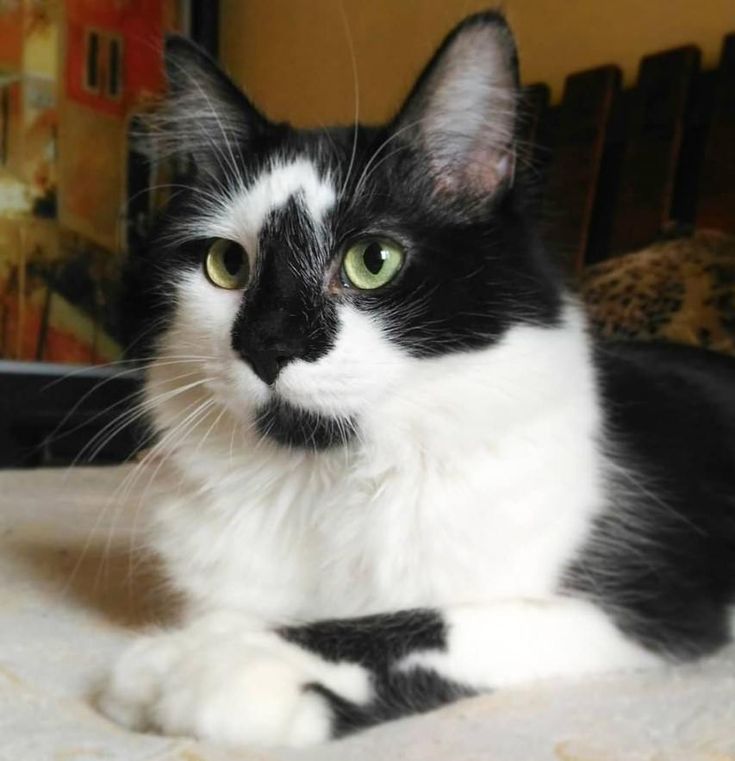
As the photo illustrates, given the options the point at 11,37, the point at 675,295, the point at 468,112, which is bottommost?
the point at 675,295

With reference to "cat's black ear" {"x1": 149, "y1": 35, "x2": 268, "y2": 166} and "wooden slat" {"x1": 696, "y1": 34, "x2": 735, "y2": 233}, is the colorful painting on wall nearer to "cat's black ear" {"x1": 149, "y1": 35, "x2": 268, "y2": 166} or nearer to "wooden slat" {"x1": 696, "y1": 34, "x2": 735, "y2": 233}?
"wooden slat" {"x1": 696, "y1": 34, "x2": 735, "y2": 233}

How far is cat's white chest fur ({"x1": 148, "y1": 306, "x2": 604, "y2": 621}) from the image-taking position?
93 cm

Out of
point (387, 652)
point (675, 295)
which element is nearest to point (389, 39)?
point (675, 295)

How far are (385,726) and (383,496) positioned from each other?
0.23 m

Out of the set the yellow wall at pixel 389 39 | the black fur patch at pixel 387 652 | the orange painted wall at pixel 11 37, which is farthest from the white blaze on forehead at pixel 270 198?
the orange painted wall at pixel 11 37

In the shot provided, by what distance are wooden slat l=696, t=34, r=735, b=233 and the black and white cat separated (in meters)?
1.30

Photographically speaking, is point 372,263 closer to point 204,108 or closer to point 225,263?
point 225,263

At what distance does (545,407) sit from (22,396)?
2.96 m

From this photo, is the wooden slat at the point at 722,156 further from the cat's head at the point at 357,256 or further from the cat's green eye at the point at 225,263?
the cat's green eye at the point at 225,263

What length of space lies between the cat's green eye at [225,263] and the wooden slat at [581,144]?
5.27 feet

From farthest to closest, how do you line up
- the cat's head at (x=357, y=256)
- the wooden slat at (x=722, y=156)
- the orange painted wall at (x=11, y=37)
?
the orange painted wall at (x=11, y=37), the wooden slat at (x=722, y=156), the cat's head at (x=357, y=256)

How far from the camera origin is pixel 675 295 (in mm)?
1989

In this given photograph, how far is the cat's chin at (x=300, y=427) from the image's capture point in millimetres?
885

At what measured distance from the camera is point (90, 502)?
1957 mm
